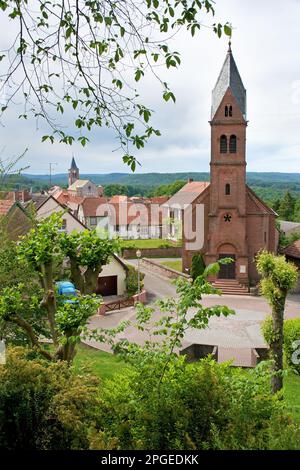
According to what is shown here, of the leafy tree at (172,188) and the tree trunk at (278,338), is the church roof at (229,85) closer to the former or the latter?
the tree trunk at (278,338)

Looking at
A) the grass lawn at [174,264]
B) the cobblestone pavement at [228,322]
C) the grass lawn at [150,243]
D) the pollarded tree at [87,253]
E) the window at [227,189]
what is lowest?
the cobblestone pavement at [228,322]

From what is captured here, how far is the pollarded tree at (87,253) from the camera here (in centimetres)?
824

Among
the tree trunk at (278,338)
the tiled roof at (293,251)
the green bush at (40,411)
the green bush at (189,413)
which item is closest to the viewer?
the green bush at (189,413)

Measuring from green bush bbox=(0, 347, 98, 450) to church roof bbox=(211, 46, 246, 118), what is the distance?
31.4 metres

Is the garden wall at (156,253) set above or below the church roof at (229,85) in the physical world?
below

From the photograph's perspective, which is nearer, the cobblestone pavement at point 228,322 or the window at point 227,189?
the cobblestone pavement at point 228,322

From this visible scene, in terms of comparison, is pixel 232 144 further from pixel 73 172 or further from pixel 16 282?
pixel 73 172

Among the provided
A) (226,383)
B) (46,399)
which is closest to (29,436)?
(46,399)

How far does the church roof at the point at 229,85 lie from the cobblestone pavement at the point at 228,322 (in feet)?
46.9

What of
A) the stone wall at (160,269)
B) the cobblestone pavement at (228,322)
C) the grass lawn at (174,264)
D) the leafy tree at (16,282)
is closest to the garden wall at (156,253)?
the grass lawn at (174,264)

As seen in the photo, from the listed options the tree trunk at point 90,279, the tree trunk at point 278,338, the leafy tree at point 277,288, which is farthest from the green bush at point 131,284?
the tree trunk at point 90,279

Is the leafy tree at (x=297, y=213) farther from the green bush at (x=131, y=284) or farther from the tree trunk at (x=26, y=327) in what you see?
the tree trunk at (x=26, y=327)

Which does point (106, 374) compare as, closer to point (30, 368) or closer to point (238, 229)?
point (30, 368)

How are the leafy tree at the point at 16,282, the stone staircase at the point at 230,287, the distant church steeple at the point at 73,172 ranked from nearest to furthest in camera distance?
the leafy tree at the point at 16,282 → the stone staircase at the point at 230,287 → the distant church steeple at the point at 73,172
